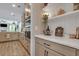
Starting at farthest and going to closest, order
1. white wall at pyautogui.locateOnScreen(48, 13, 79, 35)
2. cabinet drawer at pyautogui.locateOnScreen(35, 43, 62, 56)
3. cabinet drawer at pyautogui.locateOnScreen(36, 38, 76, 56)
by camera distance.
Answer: white wall at pyautogui.locateOnScreen(48, 13, 79, 35), cabinet drawer at pyautogui.locateOnScreen(35, 43, 62, 56), cabinet drawer at pyautogui.locateOnScreen(36, 38, 76, 56)

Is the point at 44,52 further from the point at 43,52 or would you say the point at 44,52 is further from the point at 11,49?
the point at 11,49

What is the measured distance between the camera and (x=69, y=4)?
74.3 inches

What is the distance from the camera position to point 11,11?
186 centimetres

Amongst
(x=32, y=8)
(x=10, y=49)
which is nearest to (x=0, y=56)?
(x=10, y=49)

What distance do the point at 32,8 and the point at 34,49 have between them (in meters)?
0.66

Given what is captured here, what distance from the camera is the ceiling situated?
180 cm

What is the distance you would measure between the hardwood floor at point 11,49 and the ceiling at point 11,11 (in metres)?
0.36

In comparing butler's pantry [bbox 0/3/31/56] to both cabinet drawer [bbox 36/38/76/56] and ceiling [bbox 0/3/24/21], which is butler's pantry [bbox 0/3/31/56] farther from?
cabinet drawer [bbox 36/38/76/56]

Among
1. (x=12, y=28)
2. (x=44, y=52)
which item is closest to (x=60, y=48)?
(x=44, y=52)

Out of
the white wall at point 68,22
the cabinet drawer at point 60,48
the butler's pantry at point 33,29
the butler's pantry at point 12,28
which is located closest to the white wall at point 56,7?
the butler's pantry at point 33,29

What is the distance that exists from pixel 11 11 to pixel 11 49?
0.55 m

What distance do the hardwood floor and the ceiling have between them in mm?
362

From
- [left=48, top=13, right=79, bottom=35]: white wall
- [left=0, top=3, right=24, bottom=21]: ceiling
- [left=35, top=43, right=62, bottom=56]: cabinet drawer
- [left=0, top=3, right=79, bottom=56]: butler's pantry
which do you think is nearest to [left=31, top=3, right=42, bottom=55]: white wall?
[left=0, top=3, right=79, bottom=56]: butler's pantry

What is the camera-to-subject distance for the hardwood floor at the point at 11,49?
1.80 metres
